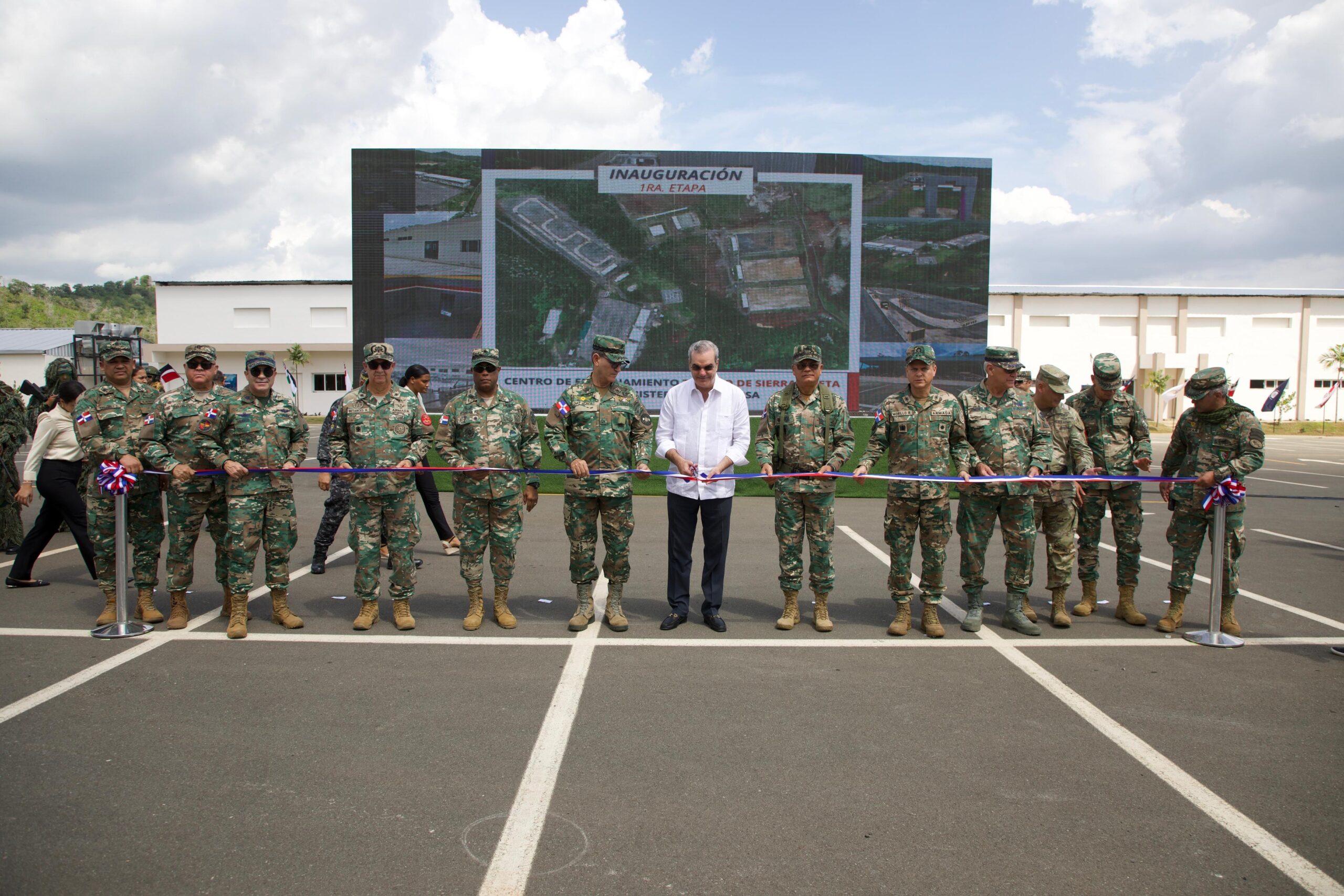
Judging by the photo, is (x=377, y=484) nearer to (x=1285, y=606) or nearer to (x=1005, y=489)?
(x=1005, y=489)

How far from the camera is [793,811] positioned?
3164mm

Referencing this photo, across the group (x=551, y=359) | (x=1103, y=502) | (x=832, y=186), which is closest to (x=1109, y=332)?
(x=832, y=186)

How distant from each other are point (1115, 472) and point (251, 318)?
4855 cm

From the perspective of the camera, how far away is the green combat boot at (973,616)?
5.68 meters

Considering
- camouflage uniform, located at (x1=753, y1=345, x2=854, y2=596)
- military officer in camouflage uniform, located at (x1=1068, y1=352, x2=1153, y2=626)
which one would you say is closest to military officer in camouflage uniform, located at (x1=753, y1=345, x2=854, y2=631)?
camouflage uniform, located at (x1=753, y1=345, x2=854, y2=596)

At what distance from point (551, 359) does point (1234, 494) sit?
11.1 m

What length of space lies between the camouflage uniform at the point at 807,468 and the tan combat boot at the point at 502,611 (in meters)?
1.96

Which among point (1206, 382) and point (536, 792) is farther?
point (1206, 382)

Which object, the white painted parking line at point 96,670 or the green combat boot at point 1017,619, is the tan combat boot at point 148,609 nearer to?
the white painted parking line at point 96,670

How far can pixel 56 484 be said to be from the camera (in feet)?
22.5

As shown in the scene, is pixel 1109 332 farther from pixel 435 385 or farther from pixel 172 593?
pixel 172 593

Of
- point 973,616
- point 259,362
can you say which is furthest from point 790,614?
point 259,362

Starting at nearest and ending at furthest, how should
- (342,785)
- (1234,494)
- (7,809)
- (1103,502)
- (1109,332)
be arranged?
(7,809) → (342,785) → (1234,494) → (1103,502) → (1109,332)

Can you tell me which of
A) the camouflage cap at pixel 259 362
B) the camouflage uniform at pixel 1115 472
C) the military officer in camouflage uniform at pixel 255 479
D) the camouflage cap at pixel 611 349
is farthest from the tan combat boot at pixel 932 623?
the camouflage cap at pixel 259 362
